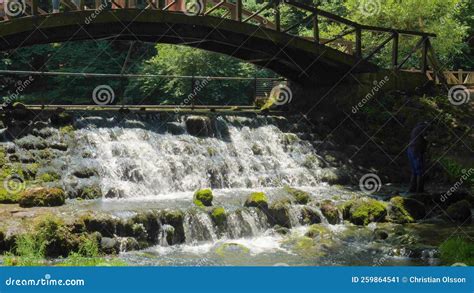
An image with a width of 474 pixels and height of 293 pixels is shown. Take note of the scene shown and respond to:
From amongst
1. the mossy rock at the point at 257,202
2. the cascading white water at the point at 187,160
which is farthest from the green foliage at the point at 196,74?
the mossy rock at the point at 257,202

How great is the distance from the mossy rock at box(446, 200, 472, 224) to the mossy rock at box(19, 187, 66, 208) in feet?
32.7

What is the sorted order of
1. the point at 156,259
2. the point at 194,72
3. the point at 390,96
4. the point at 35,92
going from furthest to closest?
the point at 35,92 < the point at 194,72 < the point at 390,96 < the point at 156,259

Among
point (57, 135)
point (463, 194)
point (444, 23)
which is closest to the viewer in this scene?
point (463, 194)

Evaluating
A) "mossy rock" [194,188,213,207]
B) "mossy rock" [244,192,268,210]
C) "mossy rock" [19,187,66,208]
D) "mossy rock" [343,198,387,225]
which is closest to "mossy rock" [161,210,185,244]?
"mossy rock" [194,188,213,207]

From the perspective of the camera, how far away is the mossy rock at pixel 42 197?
1351 cm

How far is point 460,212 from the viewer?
15445 millimetres

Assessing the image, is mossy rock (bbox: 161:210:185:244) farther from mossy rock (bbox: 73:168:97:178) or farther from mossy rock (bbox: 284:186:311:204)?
mossy rock (bbox: 73:168:97:178)

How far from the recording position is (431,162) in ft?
68.6

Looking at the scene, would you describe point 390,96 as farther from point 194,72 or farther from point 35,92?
point 35,92

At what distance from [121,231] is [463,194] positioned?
32.9ft

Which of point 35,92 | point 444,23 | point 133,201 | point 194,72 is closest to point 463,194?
point 133,201

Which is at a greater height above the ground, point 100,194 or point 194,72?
point 194,72

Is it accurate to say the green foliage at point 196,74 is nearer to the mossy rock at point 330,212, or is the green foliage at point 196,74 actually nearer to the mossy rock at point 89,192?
the mossy rock at point 89,192

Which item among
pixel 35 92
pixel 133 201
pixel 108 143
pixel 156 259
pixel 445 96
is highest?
pixel 35 92
